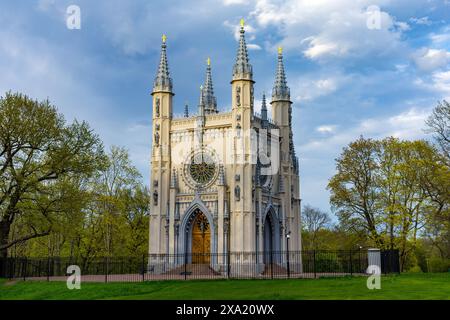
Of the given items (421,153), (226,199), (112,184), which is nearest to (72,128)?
(226,199)

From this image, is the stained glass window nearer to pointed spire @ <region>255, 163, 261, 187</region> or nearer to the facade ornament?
pointed spire @ <region>255, 163, 261, 187</region>

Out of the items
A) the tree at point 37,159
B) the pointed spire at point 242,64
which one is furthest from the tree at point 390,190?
the tree at point 37,159

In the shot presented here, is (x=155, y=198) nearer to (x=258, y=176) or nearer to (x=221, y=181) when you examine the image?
(x=221, y=181)

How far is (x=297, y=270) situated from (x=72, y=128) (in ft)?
71.5

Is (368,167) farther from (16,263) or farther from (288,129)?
(16,263)

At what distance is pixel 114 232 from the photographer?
49.8 m

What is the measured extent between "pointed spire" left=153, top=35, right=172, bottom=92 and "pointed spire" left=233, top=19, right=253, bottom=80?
6.23m

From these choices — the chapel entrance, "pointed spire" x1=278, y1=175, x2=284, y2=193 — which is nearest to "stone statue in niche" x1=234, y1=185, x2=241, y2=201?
the chapel entrance

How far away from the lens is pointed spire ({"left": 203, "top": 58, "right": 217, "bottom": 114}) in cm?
5297

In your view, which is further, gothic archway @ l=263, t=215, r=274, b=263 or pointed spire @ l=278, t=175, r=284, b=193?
pointed spire @ l=278, t=175, r=284, b=193

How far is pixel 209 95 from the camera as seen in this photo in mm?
53719

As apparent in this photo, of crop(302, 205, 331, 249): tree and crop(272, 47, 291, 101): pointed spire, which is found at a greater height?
crop(272, 47, 291, 101): pointed spire

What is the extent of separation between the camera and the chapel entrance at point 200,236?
Result: 4414 centimetres

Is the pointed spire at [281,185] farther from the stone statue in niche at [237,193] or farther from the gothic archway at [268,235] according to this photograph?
the stone statue in niche at [237,193]
